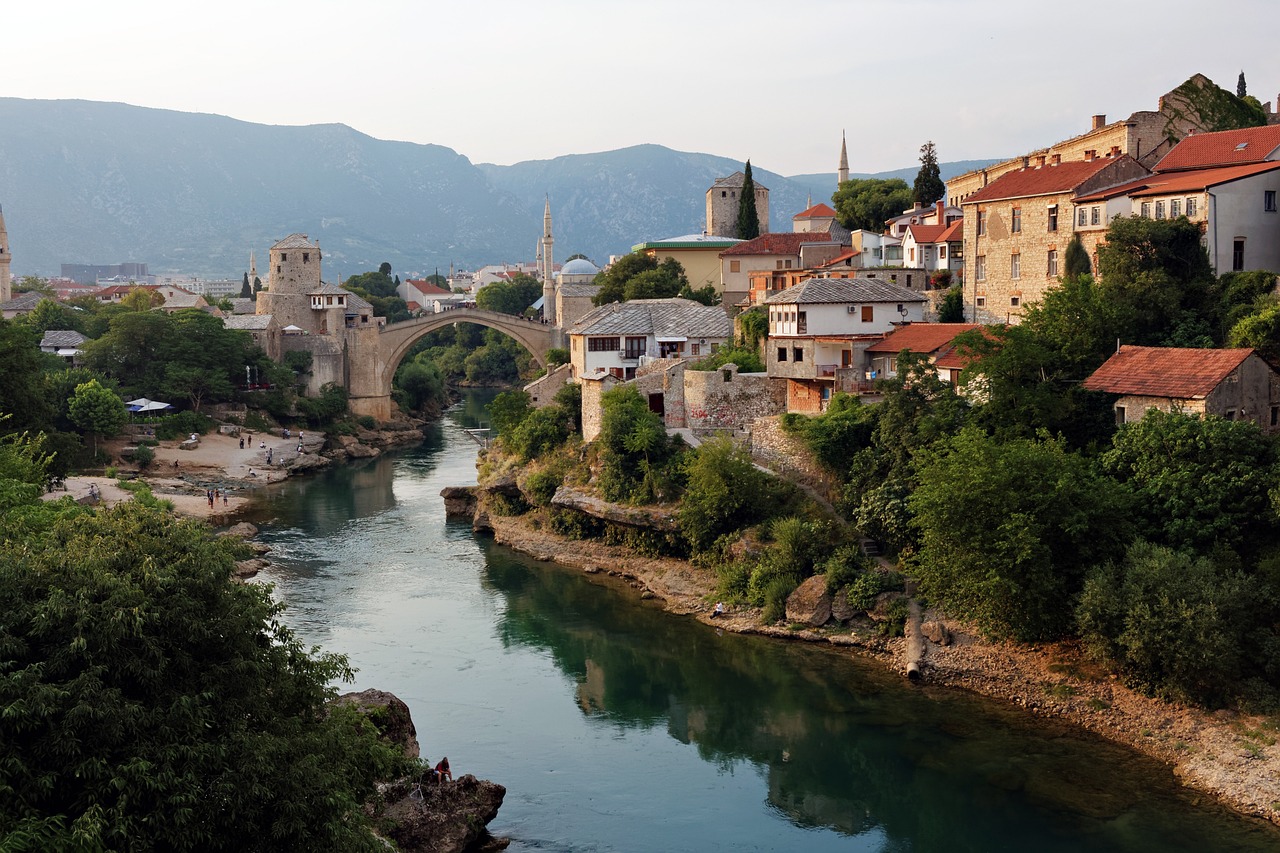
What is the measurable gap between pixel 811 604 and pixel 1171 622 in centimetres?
797

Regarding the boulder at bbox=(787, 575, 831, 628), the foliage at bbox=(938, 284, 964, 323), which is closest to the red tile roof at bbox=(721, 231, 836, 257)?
the foliage at bbox=(938, 284, 964, 323)

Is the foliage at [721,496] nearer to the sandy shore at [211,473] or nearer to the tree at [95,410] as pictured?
the sandy shore at [211,473]

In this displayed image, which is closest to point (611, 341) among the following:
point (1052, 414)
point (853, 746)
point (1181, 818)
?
point (1052, 414)

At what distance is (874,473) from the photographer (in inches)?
1110

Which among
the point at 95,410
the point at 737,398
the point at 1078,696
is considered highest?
the point at 737,398

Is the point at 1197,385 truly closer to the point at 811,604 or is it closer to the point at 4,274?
the point at 811,604

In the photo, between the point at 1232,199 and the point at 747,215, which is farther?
the point at 747,215

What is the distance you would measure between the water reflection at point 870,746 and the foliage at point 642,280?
21.4 metres

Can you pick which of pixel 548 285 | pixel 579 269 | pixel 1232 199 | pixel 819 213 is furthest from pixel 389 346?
pixel 1232 199

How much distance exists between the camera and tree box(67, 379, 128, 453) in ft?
153

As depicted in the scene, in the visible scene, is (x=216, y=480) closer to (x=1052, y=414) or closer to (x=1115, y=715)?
(x=1052, y=414)

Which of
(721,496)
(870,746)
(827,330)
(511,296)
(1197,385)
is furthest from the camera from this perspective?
(511,296)

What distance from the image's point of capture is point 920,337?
31844 mm

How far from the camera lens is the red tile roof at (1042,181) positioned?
32500 mm
